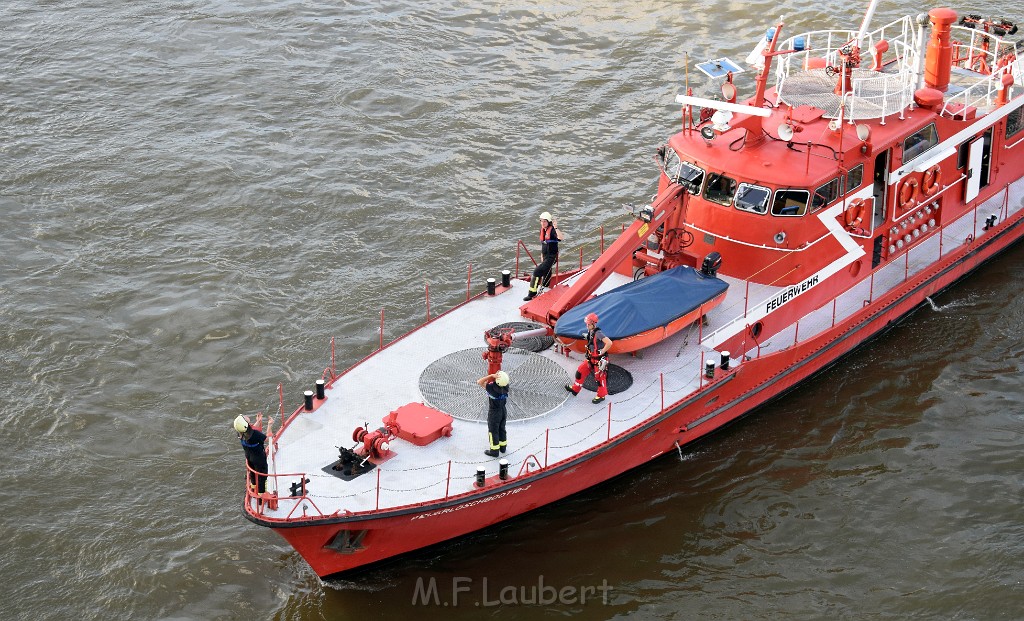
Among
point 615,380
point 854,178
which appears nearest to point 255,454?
point 615,380

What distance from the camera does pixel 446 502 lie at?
18375 millimetres

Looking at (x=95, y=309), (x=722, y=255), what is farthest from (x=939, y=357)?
(x=95, y=309)

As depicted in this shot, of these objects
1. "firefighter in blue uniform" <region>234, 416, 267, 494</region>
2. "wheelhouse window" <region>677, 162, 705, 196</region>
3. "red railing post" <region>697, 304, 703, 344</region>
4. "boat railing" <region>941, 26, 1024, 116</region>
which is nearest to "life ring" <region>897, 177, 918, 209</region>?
"boat railing" <region>941, 26, 1024, 116</region>

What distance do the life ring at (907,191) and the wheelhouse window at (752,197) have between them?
3308 mm

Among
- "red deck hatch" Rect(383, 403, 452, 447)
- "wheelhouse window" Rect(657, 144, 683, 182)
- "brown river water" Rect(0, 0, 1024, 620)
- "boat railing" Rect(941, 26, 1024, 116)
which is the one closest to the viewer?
"red deck hatch" Rect(383, 403, 452, 447)

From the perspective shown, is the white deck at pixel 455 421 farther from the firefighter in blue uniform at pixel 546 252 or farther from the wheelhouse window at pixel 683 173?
the wheelhouse window at pixel 683 173

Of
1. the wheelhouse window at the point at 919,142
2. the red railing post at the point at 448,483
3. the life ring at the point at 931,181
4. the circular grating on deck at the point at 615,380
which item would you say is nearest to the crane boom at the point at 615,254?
the circular grating on deck at the point at 615,380

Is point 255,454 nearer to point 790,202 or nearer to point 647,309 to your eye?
point 647,309

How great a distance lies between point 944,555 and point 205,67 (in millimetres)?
23499

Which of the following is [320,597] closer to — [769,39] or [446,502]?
[446,502]

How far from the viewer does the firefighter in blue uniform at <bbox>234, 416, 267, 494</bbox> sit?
1781 centimetres

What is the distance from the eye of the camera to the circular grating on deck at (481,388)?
20094 mm

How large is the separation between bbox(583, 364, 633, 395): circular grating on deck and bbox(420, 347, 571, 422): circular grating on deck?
15.4 inches

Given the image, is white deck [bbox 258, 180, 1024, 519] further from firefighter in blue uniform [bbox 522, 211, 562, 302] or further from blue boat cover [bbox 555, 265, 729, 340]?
blue boat cover [bbox 555, 265, 729, 340]
